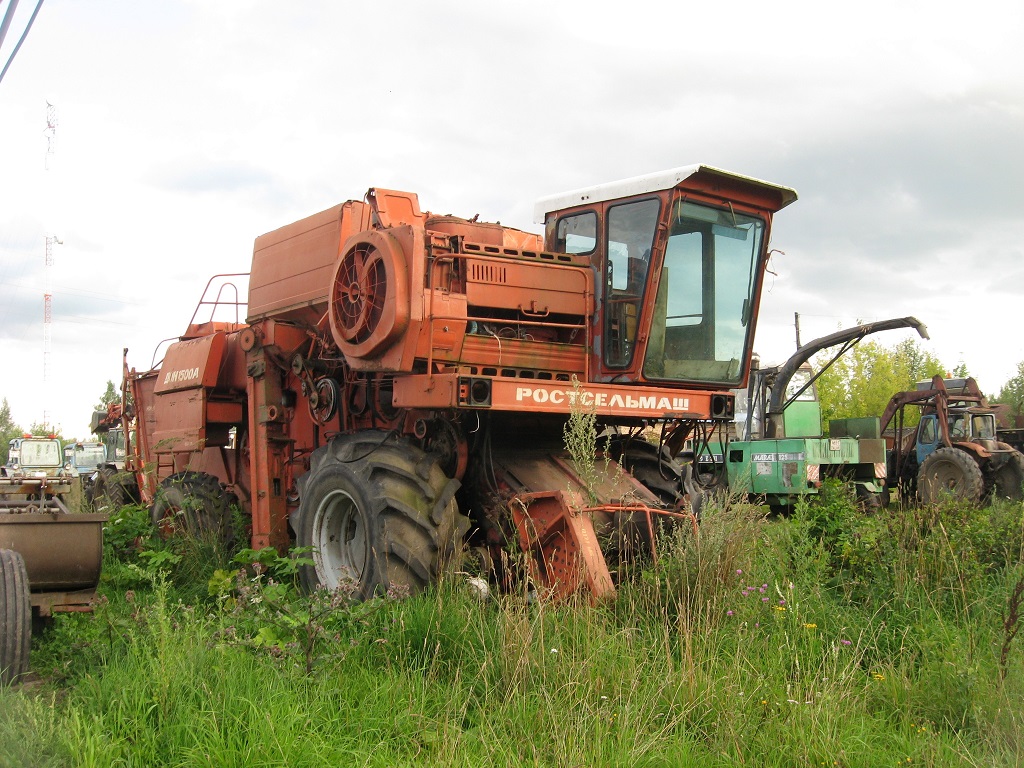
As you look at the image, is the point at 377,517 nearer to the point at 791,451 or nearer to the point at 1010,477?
the point at 791,451

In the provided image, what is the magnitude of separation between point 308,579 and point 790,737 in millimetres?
4184

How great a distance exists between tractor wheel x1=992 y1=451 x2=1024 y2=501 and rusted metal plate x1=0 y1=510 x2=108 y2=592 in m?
15.5

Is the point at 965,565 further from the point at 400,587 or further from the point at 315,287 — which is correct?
the point at 315,287

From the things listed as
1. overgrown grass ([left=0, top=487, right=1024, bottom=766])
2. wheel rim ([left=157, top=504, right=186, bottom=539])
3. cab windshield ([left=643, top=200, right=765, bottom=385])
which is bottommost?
overgrown grass ([left=0, top=487, right=1024, bottom=766])

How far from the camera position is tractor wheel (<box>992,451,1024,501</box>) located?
16656mm

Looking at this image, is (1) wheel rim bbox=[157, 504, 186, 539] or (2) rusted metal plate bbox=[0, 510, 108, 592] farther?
(1) wheel rim bbox=[157, 504, 186, 539]

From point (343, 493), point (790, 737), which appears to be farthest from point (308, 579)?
point (790, 737)

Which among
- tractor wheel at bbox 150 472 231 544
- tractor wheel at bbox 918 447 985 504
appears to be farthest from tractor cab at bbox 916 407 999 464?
tractor wheel at bbox 150 472 231 544

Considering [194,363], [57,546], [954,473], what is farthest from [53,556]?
[954,473]

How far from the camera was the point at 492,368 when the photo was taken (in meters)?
6.95

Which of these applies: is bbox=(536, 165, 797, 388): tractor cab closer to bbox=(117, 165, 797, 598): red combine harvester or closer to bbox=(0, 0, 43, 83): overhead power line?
bbox=(117, 165, 797, 598): red combine harvester

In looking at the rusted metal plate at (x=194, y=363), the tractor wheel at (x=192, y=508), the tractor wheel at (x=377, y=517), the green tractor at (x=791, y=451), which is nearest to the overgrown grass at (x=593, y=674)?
the tractor wheel at (x=377, y=517)

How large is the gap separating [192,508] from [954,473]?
1301 cm

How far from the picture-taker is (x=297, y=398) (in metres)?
8.43
